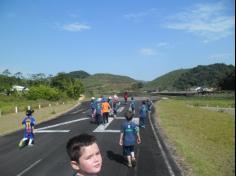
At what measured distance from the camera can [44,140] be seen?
21250mm

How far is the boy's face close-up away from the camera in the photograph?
143 inches

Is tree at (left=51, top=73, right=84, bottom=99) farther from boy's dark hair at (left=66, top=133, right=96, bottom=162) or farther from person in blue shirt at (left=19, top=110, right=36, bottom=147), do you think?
boy's dark hair at (left=66, top=133, right=96, bottom=162)

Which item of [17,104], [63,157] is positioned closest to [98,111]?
[63,157]

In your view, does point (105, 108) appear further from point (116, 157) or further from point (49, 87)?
point (49, 87)

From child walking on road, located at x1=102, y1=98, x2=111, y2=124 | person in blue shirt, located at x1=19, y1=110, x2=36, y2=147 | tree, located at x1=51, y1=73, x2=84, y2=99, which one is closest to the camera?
person in blue shirt, located at x1=19, y1=110, x2=36, y2=147

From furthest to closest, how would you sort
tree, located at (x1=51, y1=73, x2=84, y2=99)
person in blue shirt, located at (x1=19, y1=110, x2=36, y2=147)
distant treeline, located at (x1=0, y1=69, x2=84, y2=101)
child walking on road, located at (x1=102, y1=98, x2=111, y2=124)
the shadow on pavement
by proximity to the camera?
tree, located at (x1=51, y1=73, x2=84, y2=99), distant treeline, located at (x1=0, y1=69, x2=84, y2=101), child walking on road, located at (x1=102, y1=98, x2=111, y2=124), person in blue shirt, located at (x1=19, y1=110, x2=36, y2=147), the shadow on pavement

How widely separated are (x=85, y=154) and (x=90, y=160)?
0.07 metres

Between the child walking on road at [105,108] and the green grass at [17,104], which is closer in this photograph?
the child walking on road at [105,108]

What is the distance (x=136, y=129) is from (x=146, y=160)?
2039mm

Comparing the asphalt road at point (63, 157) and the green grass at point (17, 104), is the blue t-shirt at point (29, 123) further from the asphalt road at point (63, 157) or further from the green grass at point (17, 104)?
the green grass at point (17, 104)

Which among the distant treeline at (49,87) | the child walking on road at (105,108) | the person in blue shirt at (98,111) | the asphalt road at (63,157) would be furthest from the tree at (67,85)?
the asphalt road at (63,157)

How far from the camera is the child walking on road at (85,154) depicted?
11.8 feet

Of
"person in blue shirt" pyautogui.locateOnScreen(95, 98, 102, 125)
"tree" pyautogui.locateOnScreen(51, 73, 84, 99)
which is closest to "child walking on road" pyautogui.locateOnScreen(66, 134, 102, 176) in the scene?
"person in blue shirt" pyautogui.locateOnScreen(95, 98, 102, 125)

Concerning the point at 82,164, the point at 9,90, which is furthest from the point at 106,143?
the point at 9,90
